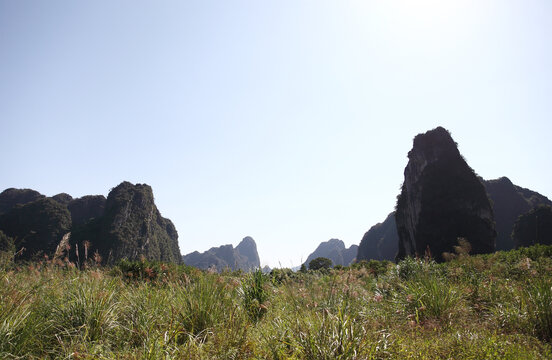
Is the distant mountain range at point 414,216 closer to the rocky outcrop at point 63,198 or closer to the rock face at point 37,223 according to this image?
the rock face at point 37,223

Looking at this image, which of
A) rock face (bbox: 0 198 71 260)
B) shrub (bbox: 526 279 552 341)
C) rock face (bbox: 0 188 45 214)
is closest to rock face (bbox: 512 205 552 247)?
shrub (bbox: 526 279 552 341)

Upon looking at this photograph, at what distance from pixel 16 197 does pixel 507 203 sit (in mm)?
183199

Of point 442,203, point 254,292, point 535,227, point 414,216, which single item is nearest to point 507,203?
point 535,227

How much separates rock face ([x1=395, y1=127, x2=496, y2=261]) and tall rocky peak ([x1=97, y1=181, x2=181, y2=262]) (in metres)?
58.5

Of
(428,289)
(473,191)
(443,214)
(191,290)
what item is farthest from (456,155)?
(191,290)

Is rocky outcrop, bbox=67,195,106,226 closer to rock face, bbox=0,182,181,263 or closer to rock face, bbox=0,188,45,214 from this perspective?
rock face, bbox=0,188,45,214

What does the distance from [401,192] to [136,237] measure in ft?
233

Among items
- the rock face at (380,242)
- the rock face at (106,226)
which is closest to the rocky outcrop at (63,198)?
the rock face at (106,226)

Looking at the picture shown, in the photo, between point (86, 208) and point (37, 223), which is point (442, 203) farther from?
point (86, 208)

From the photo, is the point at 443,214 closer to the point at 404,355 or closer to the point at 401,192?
the point at 401,192

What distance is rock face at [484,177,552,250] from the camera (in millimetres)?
81812

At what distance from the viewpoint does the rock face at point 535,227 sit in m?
45.4

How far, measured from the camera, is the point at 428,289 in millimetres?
5191

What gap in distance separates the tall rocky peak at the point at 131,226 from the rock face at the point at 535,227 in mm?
78945
